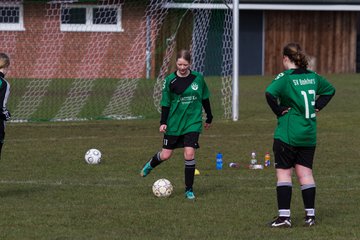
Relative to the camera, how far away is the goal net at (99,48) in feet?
76.2

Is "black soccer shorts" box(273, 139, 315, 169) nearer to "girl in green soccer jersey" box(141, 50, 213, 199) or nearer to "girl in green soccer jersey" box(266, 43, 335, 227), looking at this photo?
"girl in green soccer jersey" box(266, 43, 335, 227)

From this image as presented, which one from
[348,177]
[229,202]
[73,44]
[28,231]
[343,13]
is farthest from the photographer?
[343,13]

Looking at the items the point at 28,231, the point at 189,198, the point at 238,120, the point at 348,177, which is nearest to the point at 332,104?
the point at 238,120

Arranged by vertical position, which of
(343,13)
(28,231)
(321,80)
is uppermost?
(343,13)

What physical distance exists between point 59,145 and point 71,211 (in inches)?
244

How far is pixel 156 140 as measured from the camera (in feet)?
54.6

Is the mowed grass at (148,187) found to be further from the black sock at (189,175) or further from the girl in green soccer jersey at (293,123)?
the girl in green soccer jersey at (293,123)

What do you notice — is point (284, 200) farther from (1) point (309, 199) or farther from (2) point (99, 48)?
(2) point (99, 48)

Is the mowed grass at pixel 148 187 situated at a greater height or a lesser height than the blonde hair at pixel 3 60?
lesser

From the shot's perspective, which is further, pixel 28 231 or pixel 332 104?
pixel 332 104

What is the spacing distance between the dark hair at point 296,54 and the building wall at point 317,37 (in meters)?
26.9

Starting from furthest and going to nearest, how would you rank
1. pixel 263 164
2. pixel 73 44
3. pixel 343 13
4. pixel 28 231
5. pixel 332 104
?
pixel 343 13
pixel 73 44
pixel 332 104
pixel 263 164
pixel 28 231

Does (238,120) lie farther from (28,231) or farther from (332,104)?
(28,231)

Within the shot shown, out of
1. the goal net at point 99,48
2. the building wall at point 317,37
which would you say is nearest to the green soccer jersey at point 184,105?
the goal net at point 99,48
